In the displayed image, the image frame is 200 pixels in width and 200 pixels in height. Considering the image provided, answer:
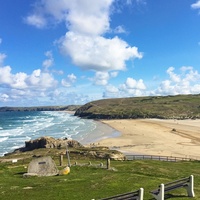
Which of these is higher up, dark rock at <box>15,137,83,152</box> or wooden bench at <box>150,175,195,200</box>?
wooden bench at <box>150,175,195,200</box>

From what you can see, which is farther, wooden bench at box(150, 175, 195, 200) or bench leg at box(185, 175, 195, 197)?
bench leg at box(185, 175, 195, 197)

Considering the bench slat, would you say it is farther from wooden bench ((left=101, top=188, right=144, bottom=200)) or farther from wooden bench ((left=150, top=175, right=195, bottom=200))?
wooden bench ((left=150, top=175, right=195, bottom=200))

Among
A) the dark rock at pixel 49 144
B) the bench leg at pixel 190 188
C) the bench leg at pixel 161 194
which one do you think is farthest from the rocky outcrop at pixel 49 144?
the bench leg at pixel 161 194

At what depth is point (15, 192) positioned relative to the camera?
18.4m

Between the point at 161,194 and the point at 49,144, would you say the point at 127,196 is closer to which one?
the point at 161,194

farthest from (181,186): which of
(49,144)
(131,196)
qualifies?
(49,144)

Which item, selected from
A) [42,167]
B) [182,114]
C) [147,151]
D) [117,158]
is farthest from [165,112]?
[42,167]

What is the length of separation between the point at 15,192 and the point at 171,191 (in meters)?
9.75

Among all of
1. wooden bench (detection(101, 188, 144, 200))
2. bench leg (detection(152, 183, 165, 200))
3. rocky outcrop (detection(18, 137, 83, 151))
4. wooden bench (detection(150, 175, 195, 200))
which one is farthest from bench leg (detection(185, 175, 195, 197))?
rocky outcrop (detection(18, 137, 83, 151))

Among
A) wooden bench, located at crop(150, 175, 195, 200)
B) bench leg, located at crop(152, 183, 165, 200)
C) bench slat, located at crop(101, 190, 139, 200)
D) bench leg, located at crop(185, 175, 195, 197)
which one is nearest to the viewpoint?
bench slat, located at crop(101, 190, 139, 200)

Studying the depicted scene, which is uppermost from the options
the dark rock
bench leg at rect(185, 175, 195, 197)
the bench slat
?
the bench slat

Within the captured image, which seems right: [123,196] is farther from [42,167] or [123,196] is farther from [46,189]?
[42,167]

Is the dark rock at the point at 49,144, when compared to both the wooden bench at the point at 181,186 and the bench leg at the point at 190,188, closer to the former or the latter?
the wooden bench at the point at 181,186

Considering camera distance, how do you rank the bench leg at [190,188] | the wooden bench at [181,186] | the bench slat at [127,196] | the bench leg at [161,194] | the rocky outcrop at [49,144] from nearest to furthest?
the bench slat at [127,196] < the bench leg at [161,194] < the wooden bench at [181,186] < the bench leg at [190,188] < the rocky outcrop at [49,144]
